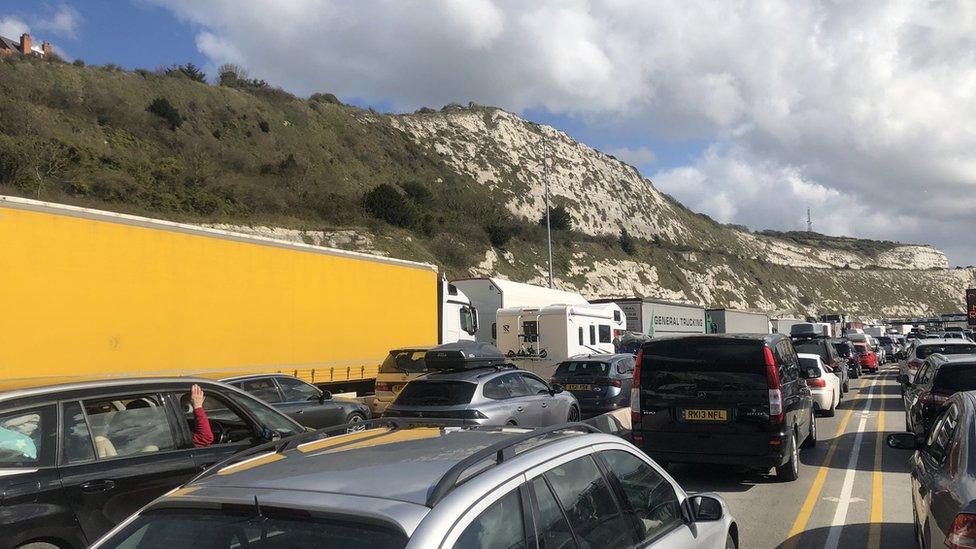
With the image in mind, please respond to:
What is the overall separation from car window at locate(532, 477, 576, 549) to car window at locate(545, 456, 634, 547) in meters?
0.05

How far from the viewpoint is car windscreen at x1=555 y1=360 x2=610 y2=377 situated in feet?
53.6

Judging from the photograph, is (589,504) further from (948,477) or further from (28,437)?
(28,437)

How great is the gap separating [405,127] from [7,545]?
71851mm

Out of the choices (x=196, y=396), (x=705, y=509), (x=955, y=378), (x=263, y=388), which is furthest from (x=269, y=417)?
(x=955, y=378)

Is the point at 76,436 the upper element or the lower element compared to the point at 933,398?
upper

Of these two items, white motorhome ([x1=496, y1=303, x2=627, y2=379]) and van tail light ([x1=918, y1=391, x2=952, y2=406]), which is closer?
van tail light ([x1=918, y1=391, x2=952, y2=406])

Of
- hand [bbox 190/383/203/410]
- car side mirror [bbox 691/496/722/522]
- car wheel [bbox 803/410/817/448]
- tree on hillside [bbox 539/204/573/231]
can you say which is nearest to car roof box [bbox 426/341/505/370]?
car wheel [bbox 803/410/817/448]

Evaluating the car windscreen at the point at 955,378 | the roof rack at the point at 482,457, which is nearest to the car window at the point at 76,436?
the roof rack at the point at 482,457

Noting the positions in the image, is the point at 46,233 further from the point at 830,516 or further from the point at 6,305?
the point at 830,516

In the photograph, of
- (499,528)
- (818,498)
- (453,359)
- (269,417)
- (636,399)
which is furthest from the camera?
(453,359)

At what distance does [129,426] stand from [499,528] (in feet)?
12.5

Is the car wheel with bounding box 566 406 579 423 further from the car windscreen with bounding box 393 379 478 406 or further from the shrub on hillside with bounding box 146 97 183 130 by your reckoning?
the shrub on hillside with bounding box 146 97 183 130

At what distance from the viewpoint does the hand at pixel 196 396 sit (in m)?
5.63

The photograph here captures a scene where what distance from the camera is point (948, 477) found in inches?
175
